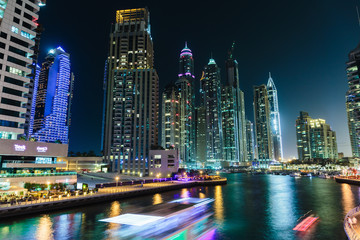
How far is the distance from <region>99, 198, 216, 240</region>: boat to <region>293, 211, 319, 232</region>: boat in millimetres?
13930

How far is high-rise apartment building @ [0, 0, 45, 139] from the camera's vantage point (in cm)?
7044

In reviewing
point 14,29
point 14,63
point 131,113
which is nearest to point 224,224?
point 14,63

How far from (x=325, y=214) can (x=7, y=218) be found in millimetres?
60547

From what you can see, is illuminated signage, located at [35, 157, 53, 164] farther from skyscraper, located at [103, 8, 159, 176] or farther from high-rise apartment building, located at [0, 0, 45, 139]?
skyscraper, located at [103, 8, 159, 176]

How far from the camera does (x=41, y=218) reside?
143ft

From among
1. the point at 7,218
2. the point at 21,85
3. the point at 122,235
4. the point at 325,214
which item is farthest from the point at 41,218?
the point at 325,214

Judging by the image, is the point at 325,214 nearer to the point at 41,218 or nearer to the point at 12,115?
the point at 41,218

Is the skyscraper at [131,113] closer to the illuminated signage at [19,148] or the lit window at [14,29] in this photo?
the illuminated signage at [19,148]

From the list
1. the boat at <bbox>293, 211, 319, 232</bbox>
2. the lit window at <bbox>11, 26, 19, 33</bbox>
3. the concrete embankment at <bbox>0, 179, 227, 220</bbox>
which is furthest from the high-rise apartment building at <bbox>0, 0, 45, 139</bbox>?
the boat at <bbox>293, 211, 319, 232</bbox>

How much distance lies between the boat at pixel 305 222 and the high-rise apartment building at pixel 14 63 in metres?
76.4

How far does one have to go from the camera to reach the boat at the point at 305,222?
39.2 meters

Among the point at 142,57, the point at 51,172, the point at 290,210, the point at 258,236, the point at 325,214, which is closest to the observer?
the point at 258,236

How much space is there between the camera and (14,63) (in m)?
73.4

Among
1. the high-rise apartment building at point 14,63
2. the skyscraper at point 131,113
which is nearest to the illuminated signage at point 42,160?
the high-rise apartment building at point 14,63
